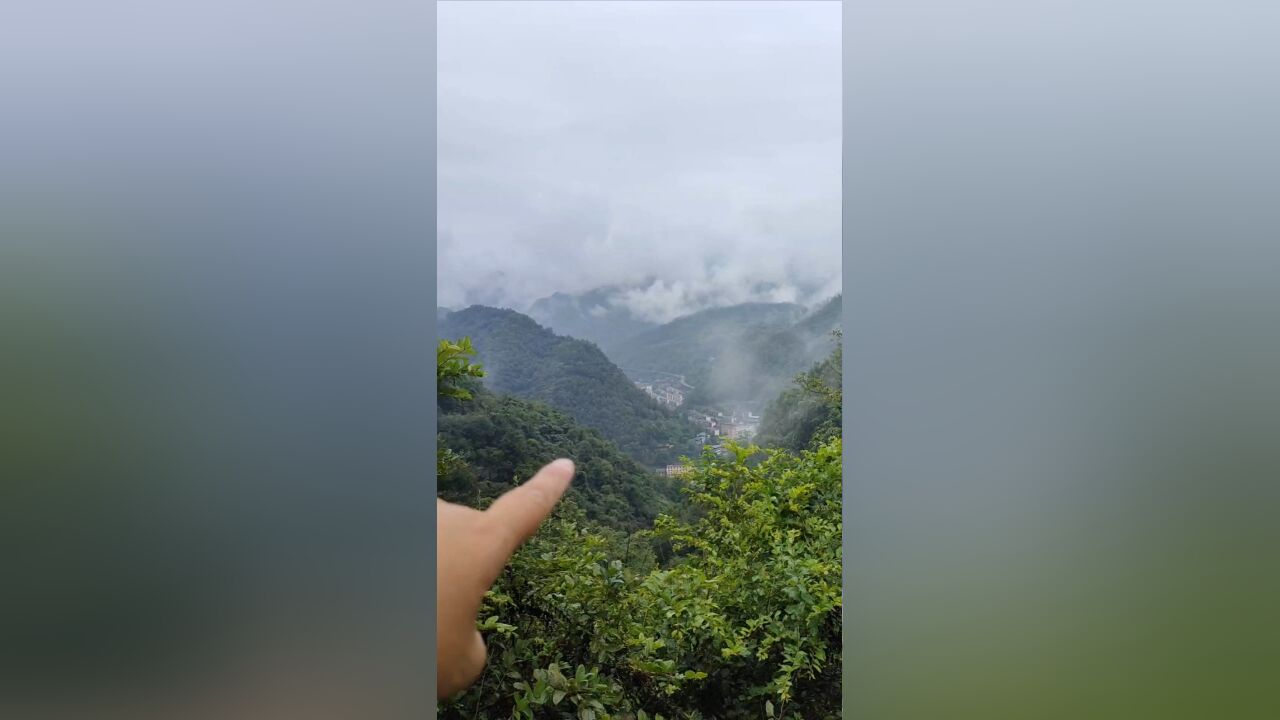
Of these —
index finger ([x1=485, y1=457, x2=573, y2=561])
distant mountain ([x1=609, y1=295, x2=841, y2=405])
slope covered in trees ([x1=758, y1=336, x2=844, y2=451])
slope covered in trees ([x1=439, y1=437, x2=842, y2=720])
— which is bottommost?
slope covered in trees ([x1=439, y1=437, x2=842, y2=720])

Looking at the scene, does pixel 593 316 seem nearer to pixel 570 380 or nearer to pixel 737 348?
pixel 570 380

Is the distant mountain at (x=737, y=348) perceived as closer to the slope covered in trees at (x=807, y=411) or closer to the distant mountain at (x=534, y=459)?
the slope covered in trees at (x=807, y=411)

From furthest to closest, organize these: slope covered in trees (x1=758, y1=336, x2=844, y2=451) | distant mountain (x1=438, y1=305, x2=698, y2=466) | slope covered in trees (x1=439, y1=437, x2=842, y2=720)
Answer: slope covered in trees (x1=758, y1=336, x2=844, y2=451) → distant mountain (x1=438, y1=305, x2=698, y2=466) → slope covered in trees (x1=439, y1=437, x2=842, y2=720)

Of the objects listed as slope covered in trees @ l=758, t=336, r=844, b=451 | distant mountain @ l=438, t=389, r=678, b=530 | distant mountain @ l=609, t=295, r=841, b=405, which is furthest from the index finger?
slope covered in trees @ l=758, t=336, r=844, b=451

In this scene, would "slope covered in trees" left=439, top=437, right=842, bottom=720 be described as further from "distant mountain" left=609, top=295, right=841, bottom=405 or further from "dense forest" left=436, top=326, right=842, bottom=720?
"distant mountain" left=609, top=295, right=841, bottom=405

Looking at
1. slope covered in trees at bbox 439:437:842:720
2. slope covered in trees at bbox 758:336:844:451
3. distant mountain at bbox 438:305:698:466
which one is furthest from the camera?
slope covered in trees at bbox 758:336:844:451
